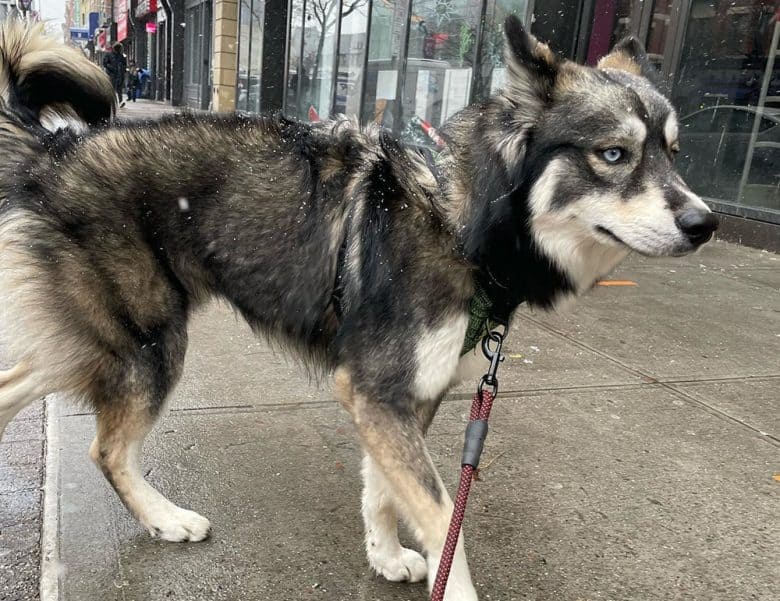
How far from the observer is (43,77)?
2.88 meters

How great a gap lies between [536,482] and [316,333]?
4.03 ft

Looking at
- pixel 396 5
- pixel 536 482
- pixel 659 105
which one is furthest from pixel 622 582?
pixel 396 5

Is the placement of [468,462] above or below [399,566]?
above

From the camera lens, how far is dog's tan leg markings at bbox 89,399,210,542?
258 cm

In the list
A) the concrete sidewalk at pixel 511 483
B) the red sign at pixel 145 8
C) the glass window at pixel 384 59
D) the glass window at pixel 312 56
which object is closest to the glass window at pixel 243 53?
the glass window at pixel 312 56

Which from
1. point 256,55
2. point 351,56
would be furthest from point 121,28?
point 351,56

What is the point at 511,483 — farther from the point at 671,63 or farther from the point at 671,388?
the point at 671,63

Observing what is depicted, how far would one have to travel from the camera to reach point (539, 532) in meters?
2.70

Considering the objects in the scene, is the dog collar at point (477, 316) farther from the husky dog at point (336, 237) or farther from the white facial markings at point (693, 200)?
the white facial markings at point (693, 200)

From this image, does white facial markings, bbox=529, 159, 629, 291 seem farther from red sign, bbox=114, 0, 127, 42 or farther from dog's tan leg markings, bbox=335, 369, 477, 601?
red sign, bbox=114, 0, 127, 42

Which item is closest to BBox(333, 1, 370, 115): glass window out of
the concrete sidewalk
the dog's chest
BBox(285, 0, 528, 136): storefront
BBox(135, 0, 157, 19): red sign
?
BBox(285, 0, 528, 136): storefront

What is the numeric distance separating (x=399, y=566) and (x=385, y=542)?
0.10 meters

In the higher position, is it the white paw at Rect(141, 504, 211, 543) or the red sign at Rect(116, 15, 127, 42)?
the red sign at Rect(116, 15, 127, 42)

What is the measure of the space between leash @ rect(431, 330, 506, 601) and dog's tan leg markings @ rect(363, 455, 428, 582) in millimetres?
406
